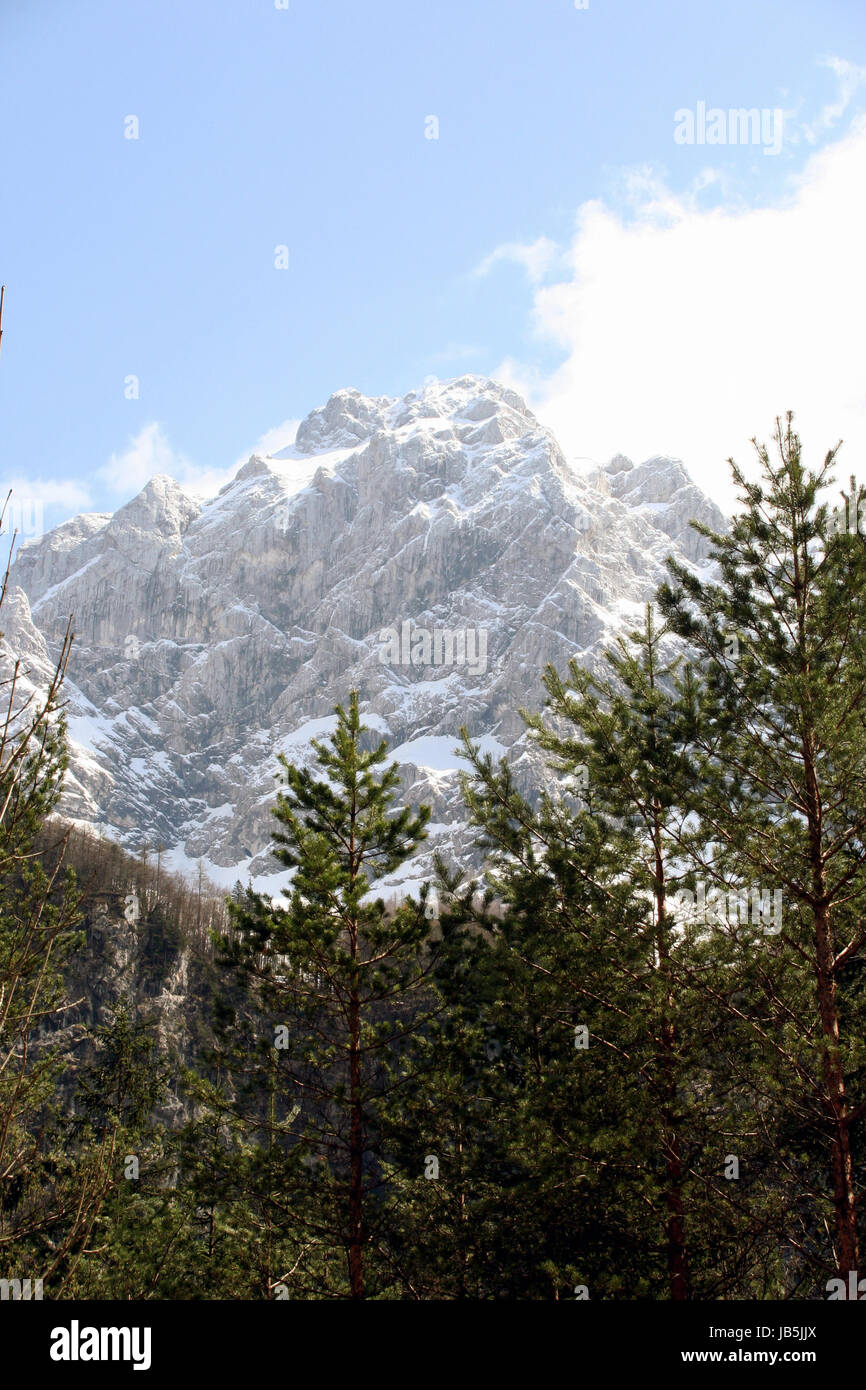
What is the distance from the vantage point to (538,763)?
187750 mm

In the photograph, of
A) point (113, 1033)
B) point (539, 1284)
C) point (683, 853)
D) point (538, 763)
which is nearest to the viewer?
point (683, 853)

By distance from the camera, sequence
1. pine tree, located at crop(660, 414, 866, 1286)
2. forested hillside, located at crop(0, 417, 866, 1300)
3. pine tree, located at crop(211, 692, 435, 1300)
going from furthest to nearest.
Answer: pine tree, located at crop(211, 692, 435, 1300) → forested hillside, located at crop(0, 417, 866, 1300) → pine tree, located at crop(660, 414, 866, 1286)

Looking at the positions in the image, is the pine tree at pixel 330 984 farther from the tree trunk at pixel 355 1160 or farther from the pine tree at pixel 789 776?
the pine tree at pixel 789 776

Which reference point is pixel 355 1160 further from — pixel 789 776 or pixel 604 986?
pixel 789 776

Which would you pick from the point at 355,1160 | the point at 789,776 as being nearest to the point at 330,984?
the point at 355,1160

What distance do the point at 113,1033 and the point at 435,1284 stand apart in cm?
1153

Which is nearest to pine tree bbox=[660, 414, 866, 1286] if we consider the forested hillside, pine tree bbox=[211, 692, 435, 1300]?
the forested hillside

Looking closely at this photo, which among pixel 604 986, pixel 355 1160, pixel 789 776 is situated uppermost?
pixel 789 776

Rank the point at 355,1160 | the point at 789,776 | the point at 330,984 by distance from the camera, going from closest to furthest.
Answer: the point at 789,776
the point at 355,1160
the point at 330,984

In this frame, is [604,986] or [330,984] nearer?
[604,986]

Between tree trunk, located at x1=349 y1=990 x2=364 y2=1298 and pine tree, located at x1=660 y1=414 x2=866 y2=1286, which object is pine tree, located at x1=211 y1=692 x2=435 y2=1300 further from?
pine tree, located at x1=660 y1=414 x2=866 y2=1286
